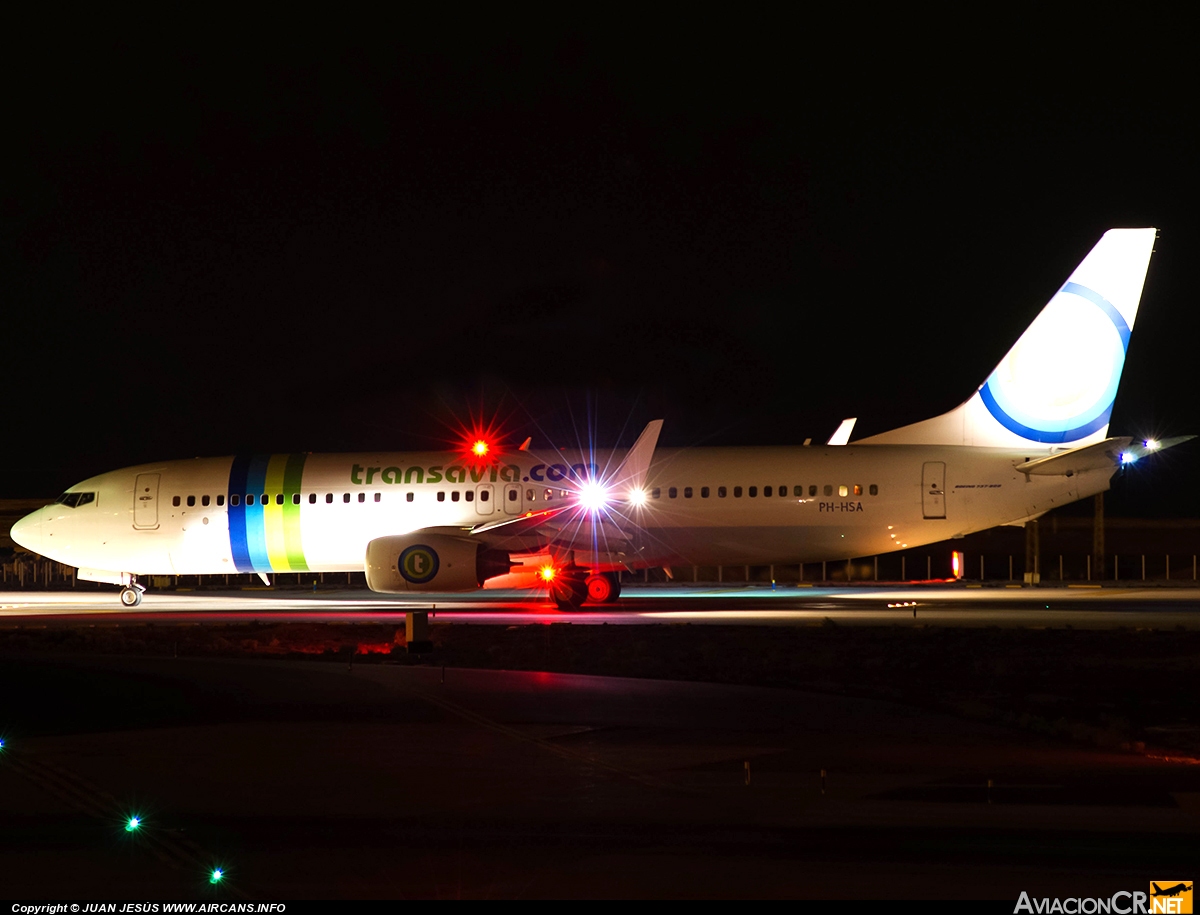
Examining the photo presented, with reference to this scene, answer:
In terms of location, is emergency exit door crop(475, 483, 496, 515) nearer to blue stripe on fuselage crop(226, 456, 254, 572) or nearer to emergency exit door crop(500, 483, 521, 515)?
emergency exit door crop(500, 483, 521, 515)

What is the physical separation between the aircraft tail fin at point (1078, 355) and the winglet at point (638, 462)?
714 cm

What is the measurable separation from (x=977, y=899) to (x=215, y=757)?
5.97 meters

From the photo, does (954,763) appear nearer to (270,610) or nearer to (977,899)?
(977,899)

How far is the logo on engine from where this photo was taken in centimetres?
2620

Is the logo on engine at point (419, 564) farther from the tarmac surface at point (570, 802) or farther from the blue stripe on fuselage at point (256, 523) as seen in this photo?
the tarmac surface at point (570, 802)

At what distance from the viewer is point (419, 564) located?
26.3m

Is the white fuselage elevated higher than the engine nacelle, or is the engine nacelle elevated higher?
the white fuselage

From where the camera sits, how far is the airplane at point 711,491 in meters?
26.8

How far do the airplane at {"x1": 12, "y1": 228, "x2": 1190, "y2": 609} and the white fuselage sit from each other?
0.04 m

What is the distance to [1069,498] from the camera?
26672mm

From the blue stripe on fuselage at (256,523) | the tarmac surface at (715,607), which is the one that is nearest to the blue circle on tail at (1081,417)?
the tarmac surface at (715,607)

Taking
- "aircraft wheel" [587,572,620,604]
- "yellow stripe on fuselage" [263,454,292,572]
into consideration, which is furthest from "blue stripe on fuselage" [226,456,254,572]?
"aircraft wheel" [587,572,620,604]

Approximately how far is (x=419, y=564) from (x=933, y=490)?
10687mm

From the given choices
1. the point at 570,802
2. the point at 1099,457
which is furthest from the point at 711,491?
the point at 570,802
